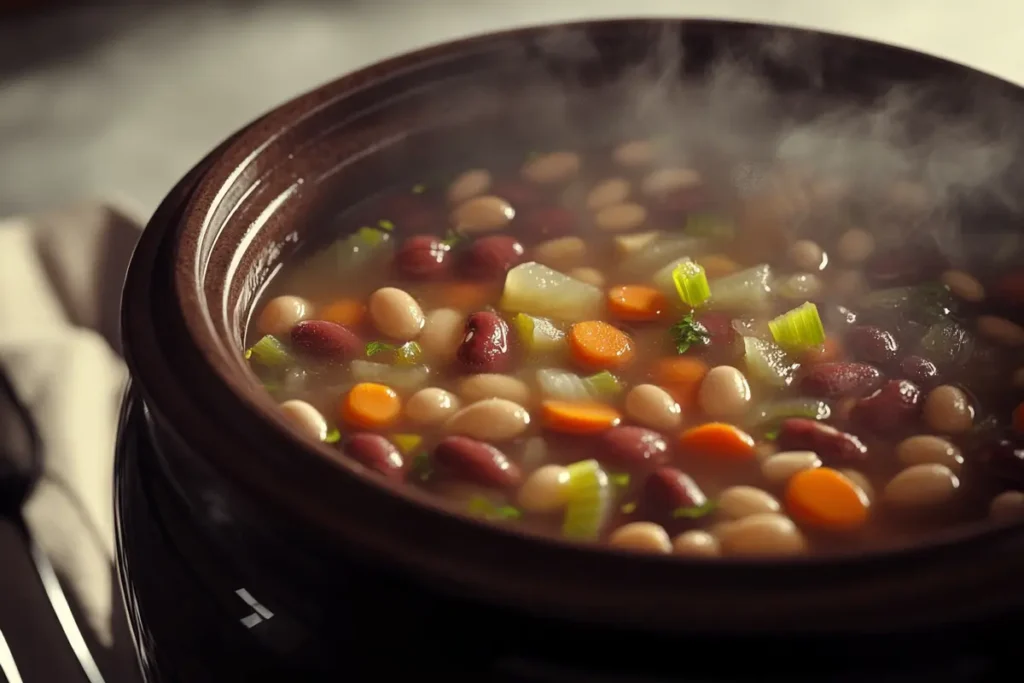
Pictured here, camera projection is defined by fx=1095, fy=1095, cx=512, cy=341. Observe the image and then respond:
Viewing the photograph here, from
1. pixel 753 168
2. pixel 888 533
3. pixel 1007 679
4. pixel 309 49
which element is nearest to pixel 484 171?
pixel 753 168

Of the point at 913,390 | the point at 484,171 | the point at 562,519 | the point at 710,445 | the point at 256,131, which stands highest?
the point at 484,171

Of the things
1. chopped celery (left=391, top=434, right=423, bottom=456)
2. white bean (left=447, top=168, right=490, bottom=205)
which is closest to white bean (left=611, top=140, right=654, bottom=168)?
white bean (left=447, top=168, right=490, bottom=205)

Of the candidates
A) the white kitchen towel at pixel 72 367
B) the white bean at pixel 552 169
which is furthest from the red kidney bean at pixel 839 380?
the white kitchen towel at pixel 72 367

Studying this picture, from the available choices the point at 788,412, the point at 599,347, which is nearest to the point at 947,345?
the point at 788,412

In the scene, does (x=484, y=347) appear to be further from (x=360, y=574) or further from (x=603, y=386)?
(x=360, y=574)

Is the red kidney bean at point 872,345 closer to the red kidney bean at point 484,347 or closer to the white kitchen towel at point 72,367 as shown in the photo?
the red kidney bean at point 484,347

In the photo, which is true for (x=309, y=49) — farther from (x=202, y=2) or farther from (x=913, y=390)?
(x=913, y=390)

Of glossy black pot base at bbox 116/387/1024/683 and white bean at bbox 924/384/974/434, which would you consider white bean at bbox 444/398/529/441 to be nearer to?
glossy black pot base at bbox 116/387/1024/683
